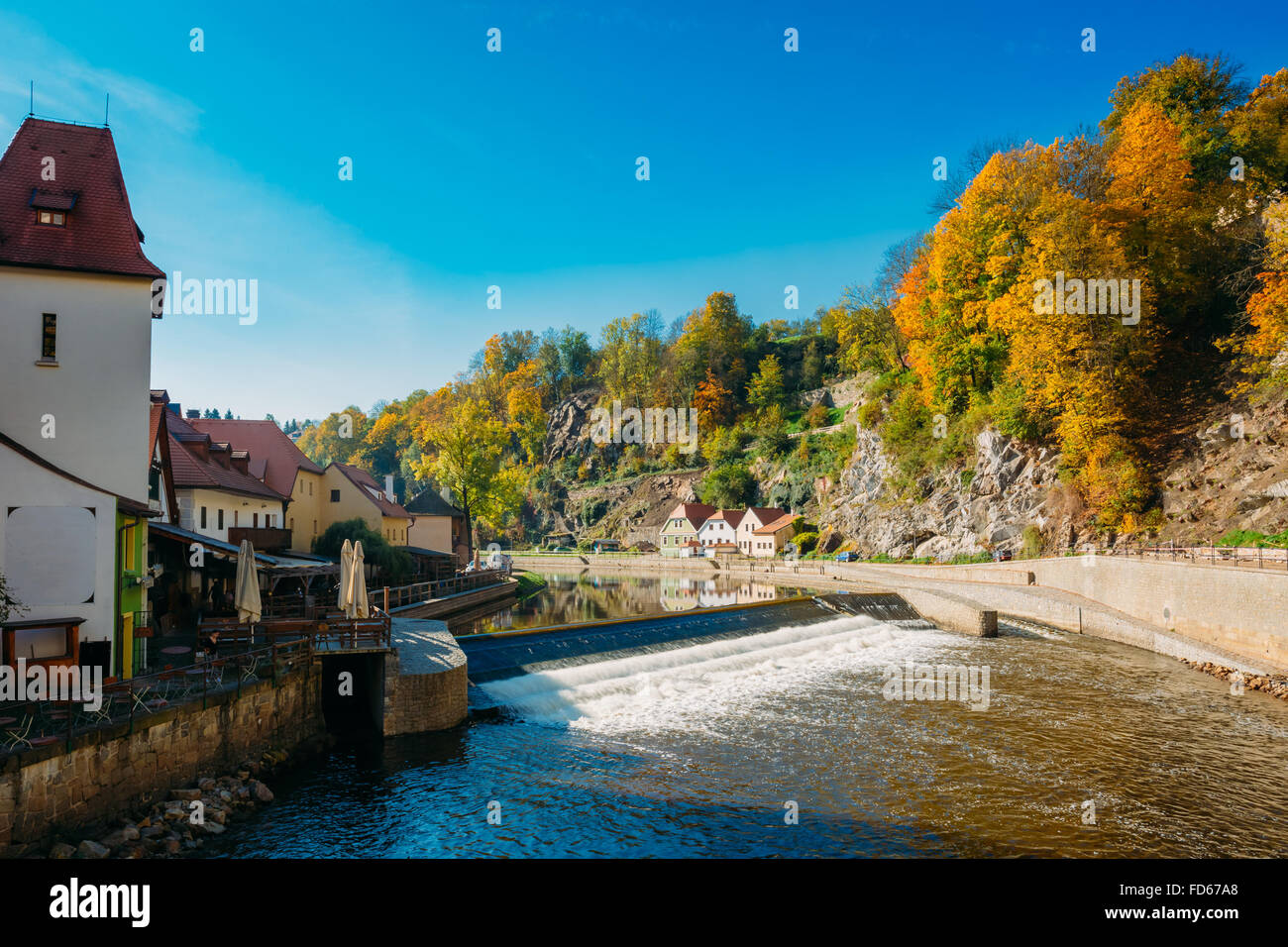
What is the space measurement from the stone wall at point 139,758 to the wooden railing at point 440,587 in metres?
10.9

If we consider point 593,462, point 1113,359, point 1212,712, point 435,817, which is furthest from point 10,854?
point 593,462

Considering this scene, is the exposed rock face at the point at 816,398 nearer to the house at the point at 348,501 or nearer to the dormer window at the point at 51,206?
the house at the point at 348,501

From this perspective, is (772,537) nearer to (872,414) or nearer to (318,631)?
(872,414)

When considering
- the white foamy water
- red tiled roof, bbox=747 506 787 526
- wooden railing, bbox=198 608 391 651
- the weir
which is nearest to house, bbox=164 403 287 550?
wooden railing, bbox=198 608 391 651

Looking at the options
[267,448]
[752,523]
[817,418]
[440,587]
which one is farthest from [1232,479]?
[817,418]

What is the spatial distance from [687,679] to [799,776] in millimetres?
8224

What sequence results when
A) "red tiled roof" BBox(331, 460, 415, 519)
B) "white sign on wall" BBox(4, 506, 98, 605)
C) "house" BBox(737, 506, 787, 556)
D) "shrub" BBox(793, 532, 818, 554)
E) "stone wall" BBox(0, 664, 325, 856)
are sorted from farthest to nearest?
"house" BBox(737, 506, 787, 556)
"shrub" BBox(793, 532, 818, 554)
"red tiled roof" BBox(331, 460, 415, 519)
"white sign on wall" BBox(4, 506, 98, 605)
"stone wall" BBox(0, 664, 325, 856)

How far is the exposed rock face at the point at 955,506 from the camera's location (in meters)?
41.1

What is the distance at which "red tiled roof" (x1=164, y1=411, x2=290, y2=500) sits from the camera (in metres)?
24.8

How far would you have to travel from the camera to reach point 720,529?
272 feet

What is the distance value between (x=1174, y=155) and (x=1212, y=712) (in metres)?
35.7

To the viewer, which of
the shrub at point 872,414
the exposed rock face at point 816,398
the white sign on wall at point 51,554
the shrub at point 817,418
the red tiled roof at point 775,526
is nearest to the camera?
the white sign on wall at point 51,554

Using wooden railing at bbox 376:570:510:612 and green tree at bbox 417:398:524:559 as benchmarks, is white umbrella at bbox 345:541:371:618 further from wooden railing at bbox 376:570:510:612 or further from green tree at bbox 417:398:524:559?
green tree at bbox 417:398:524:559

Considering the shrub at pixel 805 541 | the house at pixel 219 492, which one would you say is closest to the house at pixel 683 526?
the shrub at pixel 805 541
